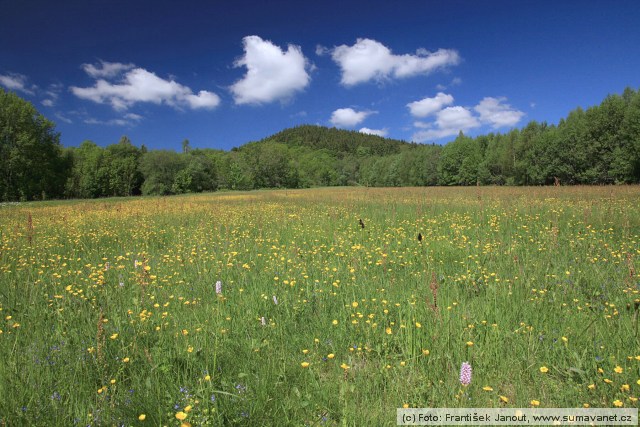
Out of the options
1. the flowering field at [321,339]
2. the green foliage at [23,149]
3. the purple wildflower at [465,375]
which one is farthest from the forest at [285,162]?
the purple wildflower at [465,375]

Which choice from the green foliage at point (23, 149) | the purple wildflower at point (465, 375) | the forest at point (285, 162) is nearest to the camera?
the purple wildflower at point (465, 375)

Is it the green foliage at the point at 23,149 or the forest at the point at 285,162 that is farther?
the green foliage at the point at 23,149

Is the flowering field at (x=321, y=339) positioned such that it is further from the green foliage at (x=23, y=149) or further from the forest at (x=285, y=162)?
the green foliage at (x=23, y=149)

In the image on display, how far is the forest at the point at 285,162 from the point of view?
1547 inches

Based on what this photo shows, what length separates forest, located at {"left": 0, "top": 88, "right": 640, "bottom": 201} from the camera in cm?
3928

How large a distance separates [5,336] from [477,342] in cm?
495

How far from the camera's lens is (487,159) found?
67.2 metres

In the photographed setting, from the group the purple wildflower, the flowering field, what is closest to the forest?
the flowering field

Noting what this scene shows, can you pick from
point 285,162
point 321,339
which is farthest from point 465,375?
point 285,162

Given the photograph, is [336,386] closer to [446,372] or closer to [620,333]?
[446,372]

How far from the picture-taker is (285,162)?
97375mm

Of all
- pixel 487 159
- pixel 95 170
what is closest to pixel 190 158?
pixel 95 170

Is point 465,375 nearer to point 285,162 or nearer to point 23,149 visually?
point 23,149

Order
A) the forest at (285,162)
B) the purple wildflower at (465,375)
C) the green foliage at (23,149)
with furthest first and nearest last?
the green foliage at (23,149) → the forest at (285,162) → the purple wildflower at (465,375)
